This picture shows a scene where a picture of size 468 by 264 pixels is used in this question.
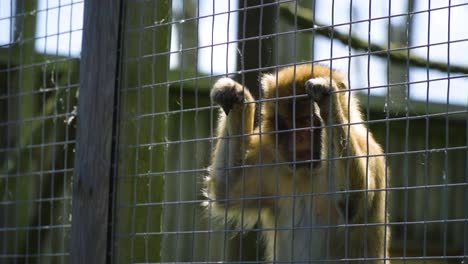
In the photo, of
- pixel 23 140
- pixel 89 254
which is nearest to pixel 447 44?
pixel 89 254

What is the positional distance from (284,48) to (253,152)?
13.7 ft

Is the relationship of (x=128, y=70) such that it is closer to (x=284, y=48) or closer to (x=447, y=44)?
(x=447, y=44)

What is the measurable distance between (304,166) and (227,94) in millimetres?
499

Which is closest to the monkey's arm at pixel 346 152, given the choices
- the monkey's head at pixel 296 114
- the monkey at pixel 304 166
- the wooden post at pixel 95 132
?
the monkey at pixel 304 166

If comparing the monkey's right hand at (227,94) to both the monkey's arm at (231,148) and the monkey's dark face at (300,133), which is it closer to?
the monkey's arm at (231,148)

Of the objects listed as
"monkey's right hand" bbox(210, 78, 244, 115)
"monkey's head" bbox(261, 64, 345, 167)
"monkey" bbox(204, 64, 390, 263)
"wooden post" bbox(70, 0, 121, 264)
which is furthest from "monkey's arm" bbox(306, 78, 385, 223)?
"wooden post" bbox(70, 0, 121, 264)

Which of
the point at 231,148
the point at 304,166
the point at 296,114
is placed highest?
the point at 296,114

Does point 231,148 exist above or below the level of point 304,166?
above

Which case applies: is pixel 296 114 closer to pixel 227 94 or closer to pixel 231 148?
pixel 227 94

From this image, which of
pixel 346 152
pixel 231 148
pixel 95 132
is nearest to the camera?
pixel 346 152

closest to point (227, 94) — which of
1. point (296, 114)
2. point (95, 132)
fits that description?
point (296, 114)

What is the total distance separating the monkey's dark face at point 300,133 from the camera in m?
4.28

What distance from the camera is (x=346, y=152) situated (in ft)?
13.1

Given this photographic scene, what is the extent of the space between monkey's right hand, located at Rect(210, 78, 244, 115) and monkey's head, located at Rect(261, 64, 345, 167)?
13 cm
